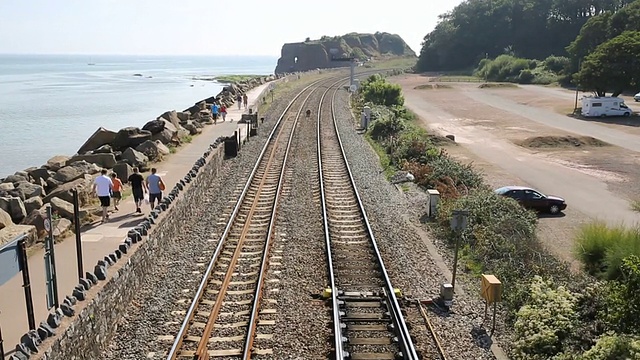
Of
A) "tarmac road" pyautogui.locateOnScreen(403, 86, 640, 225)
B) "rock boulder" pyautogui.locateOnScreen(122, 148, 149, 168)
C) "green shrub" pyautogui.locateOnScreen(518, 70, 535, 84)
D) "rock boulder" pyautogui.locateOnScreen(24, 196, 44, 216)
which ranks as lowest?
"tarmac road" pyautogui.locateOnScreen(403, 86, 640, 225)

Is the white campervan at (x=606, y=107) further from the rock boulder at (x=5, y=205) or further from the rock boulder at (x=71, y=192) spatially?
the rock boulder at (x=5, y=205)

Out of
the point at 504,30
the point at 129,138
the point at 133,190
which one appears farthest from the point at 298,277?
the point at 504,30

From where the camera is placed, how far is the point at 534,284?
456 inches

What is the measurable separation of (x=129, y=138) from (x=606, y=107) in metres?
39.3

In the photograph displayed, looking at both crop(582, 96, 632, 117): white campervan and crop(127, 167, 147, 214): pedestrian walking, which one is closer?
crop(127, 167, 147, 214): pedestrian walking

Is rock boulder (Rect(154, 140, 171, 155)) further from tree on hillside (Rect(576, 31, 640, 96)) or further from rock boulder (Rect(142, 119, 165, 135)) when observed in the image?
tree on hillside (Rect(576, 31, 640, 96))

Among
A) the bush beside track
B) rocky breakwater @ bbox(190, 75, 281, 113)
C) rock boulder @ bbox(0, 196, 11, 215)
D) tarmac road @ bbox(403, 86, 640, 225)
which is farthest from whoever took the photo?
rocky breakwater @ bbox(190, 75, 281, 113)

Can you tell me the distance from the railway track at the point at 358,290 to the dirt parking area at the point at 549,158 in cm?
561

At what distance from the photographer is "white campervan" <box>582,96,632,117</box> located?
49594 millimetres

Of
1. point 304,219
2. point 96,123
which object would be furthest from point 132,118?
point 304,219

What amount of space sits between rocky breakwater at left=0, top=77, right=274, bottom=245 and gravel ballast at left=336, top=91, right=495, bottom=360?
729 cm

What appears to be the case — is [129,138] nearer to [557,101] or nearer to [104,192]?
[104,192]

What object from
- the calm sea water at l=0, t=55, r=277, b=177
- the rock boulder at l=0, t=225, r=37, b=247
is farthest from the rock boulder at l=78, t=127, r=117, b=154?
the rock boulder at l=0, t=225, r=37, b=247

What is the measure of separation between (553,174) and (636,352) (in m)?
21.7
